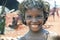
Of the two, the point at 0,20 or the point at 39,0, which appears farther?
the point at 0,20

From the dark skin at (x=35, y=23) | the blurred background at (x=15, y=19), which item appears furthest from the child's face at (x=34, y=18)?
the blurred background at (x=15, y=19)

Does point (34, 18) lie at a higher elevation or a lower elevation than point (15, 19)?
higher

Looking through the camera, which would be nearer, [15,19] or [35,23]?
[35,23]

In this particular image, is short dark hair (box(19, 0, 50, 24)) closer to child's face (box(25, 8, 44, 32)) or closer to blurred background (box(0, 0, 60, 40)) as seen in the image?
child's face (box(25, 8, 44, 32))

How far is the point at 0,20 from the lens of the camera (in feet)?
14.0

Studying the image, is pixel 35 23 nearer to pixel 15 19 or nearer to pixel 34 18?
pixel 34 18

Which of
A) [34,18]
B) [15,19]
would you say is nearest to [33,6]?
[34,18]

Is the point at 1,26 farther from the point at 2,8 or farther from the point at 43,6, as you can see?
the point at 43,6

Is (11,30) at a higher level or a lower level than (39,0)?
lower

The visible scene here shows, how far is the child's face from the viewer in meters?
1.26

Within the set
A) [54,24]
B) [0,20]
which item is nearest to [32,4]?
[0,20]

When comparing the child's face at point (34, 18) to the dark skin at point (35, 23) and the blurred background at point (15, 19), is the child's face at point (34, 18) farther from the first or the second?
the blurred background at point (15, 19)

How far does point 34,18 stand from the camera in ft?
4.15

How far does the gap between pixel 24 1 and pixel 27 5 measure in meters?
0.04
